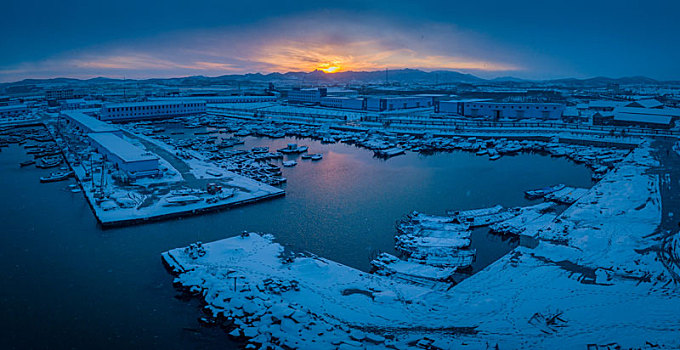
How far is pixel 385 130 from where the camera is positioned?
16.1 m

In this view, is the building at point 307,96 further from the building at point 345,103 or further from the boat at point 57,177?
the boat at point 57,177

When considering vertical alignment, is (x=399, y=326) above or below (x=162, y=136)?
below

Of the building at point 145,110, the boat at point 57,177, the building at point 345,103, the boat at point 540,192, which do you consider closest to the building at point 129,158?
the boat at point 57,177

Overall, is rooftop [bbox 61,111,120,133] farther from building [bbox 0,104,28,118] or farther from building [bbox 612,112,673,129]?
building [bbox 612,112,673,129]

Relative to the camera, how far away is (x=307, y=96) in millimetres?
26938

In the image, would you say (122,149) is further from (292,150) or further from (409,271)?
(409,271)

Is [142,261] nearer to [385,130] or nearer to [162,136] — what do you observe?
[162,136]

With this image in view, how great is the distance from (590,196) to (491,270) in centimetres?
351

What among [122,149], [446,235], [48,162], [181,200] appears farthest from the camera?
[48,162]

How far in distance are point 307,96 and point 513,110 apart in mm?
13316

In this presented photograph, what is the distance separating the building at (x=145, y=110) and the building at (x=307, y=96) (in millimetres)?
7201

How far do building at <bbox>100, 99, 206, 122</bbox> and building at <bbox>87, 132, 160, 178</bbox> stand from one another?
8.14 m

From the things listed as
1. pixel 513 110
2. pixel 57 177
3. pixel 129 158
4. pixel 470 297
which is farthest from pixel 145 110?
pixel 470 297

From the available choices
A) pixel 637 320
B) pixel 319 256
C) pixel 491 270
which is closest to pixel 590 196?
pixel 491 270
